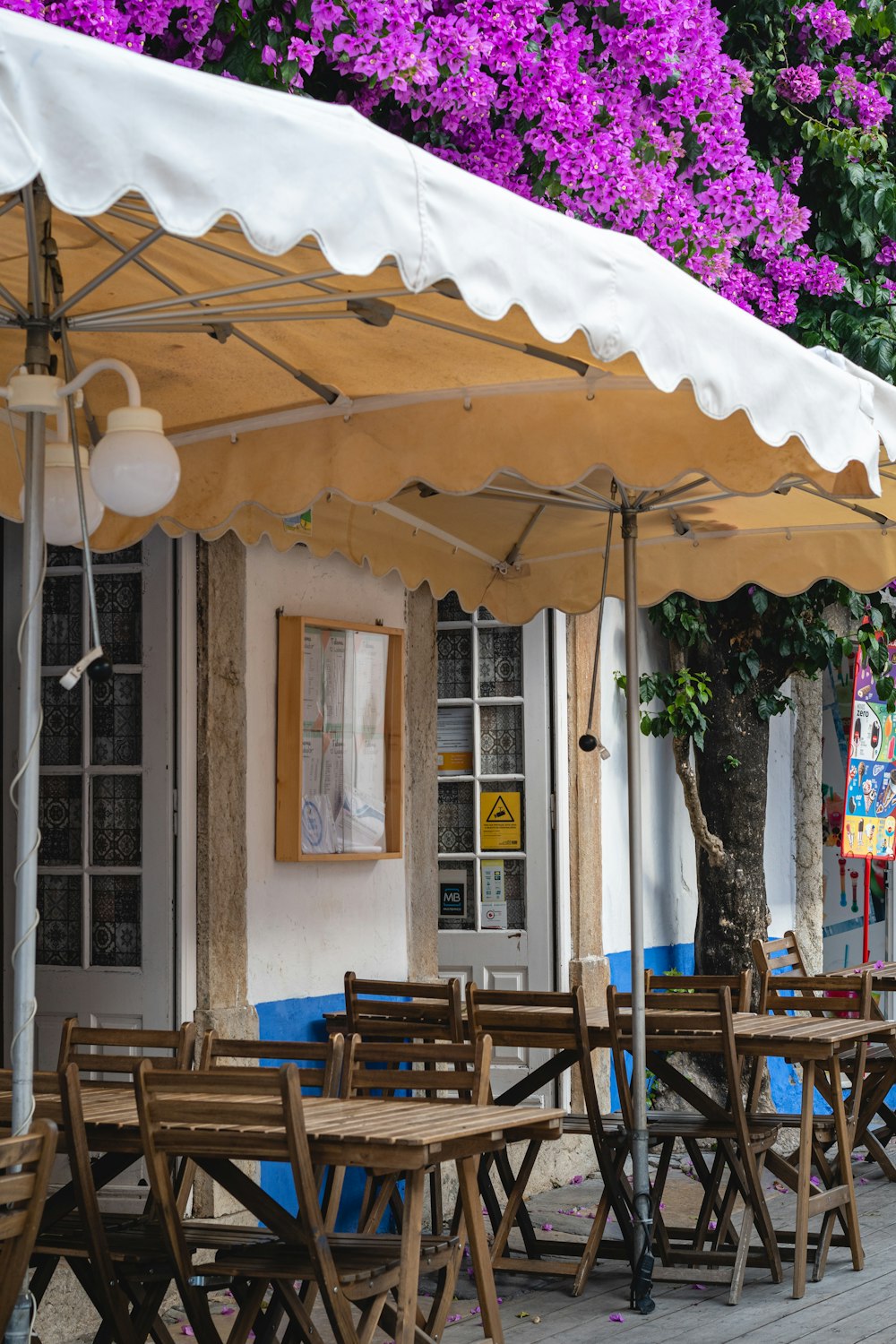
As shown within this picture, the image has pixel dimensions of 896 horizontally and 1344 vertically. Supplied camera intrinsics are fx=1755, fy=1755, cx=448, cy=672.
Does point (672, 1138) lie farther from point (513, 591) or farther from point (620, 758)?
point (620, 758)

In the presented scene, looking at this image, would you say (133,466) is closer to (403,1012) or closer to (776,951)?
(403,1012)

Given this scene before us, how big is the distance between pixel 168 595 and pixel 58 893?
1224 millimetres

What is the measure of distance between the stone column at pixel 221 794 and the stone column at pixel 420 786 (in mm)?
1315

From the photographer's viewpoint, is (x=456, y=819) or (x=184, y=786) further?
(x=456, y=819)

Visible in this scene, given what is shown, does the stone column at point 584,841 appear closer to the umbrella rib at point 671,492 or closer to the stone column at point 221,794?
the stone column at point 221,794

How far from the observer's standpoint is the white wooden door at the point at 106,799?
6500 millimetres

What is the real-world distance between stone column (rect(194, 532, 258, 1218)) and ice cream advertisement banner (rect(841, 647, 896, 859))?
13.8ft

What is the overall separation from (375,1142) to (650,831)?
679cm

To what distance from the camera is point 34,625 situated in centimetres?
350

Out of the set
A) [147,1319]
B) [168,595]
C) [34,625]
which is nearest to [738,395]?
[34,625]

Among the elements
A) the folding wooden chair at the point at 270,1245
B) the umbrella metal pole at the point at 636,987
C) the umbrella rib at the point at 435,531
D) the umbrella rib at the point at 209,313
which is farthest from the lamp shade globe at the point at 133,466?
the umbrella metal pole at the point at 636,987

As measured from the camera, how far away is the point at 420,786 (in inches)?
318

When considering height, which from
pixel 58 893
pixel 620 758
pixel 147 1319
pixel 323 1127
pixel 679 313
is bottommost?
pixel 147 1319

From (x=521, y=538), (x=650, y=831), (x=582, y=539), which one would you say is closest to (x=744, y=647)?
(x=650, y=831)
